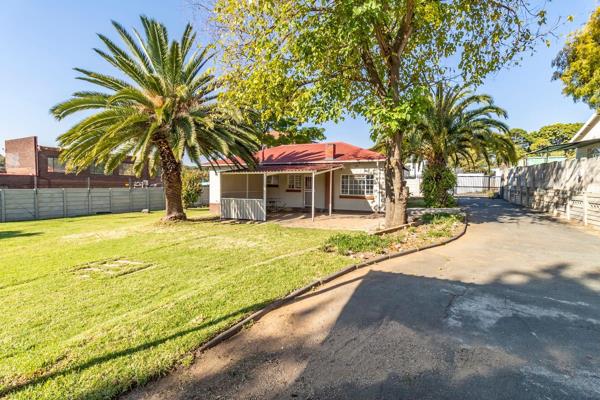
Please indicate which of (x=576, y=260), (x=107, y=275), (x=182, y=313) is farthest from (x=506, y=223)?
(x=107, y=275)

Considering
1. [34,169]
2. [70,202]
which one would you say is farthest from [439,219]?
[34,169]

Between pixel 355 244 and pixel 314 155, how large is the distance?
39.4 feet

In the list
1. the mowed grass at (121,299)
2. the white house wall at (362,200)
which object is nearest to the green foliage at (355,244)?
the mowed grass at (121,299)

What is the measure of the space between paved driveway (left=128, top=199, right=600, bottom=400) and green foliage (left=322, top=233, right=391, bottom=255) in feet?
4.23

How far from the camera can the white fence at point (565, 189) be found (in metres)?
11.5

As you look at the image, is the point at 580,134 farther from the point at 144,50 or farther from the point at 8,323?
the point at 8,323

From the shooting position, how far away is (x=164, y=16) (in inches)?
502

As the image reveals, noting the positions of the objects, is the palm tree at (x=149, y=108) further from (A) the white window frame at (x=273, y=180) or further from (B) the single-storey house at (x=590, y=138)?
(B) the single-storey house at (x=590, y=138)

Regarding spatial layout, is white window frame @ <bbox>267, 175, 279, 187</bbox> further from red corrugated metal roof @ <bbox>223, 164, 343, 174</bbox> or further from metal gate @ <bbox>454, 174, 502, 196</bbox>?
metal gate @ <bbox>454, 174, 502, 196</bbox>

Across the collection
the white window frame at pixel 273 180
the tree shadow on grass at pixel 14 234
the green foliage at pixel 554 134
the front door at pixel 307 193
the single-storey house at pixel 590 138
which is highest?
the green foliage at pixel 554 134

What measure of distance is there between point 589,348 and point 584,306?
1.50 meters

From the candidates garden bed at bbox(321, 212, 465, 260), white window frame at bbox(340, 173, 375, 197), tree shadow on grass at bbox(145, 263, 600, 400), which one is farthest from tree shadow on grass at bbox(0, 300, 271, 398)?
white window frame at bbox(340, 173, 375, 197)

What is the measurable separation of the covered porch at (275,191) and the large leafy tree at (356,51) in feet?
18.3

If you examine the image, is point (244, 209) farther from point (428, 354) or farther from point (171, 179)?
point (428, 354)
